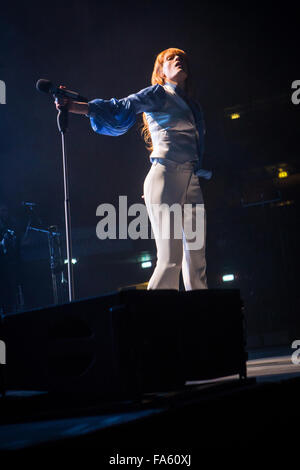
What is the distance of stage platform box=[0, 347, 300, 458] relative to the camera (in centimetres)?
96

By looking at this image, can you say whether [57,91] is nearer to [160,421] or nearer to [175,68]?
[175,68]

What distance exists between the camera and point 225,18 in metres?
5.38

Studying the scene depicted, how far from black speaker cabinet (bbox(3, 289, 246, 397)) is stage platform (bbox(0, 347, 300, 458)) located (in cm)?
5

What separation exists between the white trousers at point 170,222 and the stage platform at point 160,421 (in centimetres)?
61

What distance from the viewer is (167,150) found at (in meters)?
2.08

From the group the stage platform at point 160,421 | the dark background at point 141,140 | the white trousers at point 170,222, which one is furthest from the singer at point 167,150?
the dark background at point 141,140

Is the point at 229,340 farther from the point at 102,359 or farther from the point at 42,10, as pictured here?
the point at 42,10

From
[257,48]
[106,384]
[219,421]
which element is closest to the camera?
[219,421]

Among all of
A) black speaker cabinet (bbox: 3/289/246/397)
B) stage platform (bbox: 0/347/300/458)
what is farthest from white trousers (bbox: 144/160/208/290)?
stage platform (bbox: 0/347/300/458)

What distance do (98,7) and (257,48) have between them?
7.20 feet

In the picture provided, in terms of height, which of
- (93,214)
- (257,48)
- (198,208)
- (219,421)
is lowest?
(219,421)

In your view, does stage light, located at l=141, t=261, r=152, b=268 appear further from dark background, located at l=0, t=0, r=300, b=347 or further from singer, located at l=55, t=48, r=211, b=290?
singer, located at l=55, t=48, r=211, b=290

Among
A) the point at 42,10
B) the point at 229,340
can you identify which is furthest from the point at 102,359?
the point at 42,10
